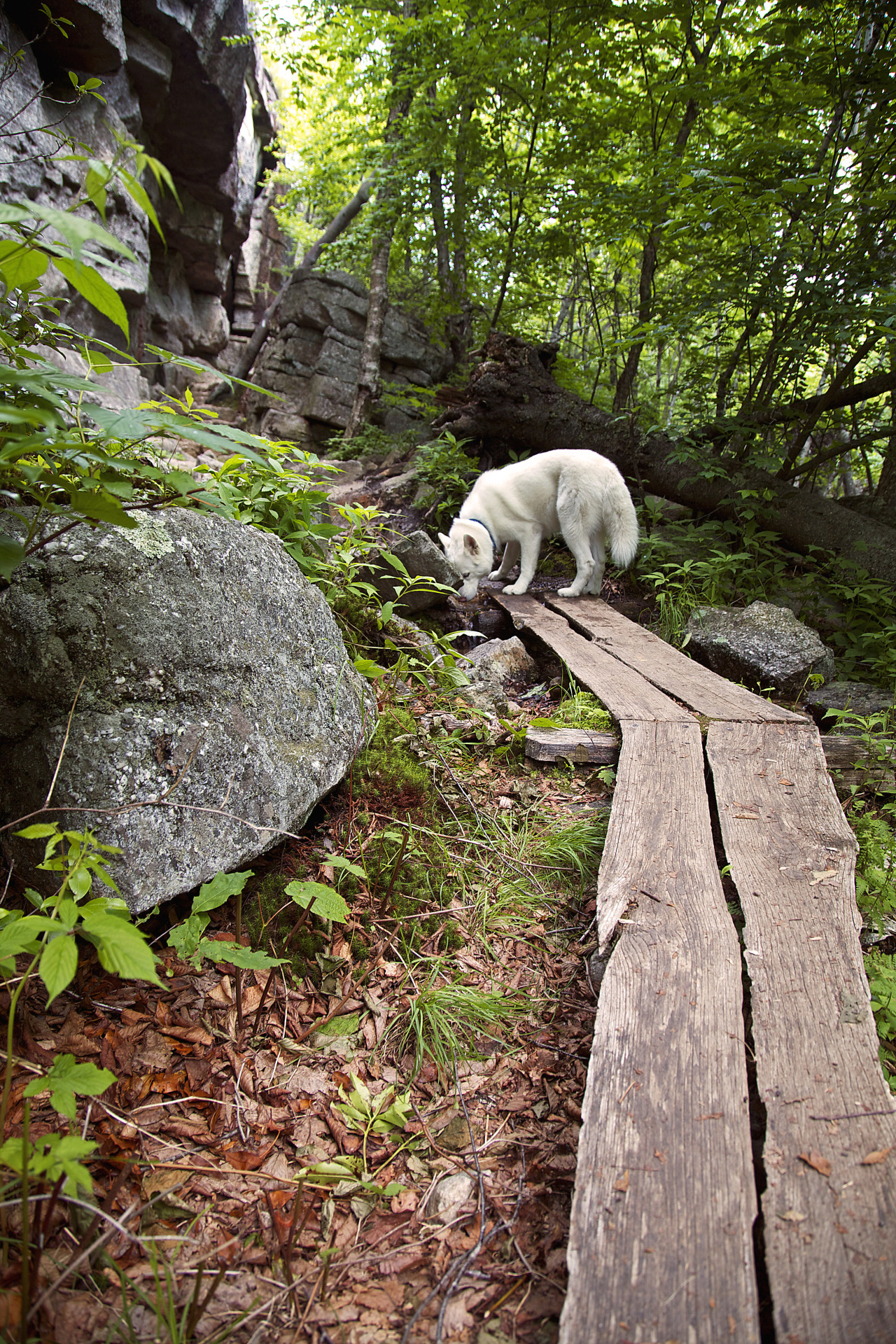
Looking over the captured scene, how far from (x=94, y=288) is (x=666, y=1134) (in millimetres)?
2253

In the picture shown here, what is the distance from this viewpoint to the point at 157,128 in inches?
479

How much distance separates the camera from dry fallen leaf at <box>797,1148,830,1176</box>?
1.37 metres

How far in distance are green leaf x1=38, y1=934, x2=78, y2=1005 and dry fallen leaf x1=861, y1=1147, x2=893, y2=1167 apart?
1.72 m

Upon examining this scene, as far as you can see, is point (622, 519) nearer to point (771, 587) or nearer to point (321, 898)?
point (771, 587)

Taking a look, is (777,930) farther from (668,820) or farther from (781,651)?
(781,651)

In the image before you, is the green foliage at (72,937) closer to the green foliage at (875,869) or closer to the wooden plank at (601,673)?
the green foliage at (875,869)

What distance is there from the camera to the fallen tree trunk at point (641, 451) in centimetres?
604

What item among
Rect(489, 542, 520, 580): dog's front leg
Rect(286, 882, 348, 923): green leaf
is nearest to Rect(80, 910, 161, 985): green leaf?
Rect(286, 882, 348, 923): green leaf

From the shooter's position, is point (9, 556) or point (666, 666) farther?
point (666, 666)

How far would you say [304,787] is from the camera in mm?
2285

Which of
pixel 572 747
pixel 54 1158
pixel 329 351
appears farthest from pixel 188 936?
pixel 329 351

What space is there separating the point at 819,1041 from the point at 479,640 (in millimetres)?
4282

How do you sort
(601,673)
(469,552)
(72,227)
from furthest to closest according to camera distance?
(469,552), (601,673), (72,227)

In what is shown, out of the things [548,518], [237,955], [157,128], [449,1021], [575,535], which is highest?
[157,128]
